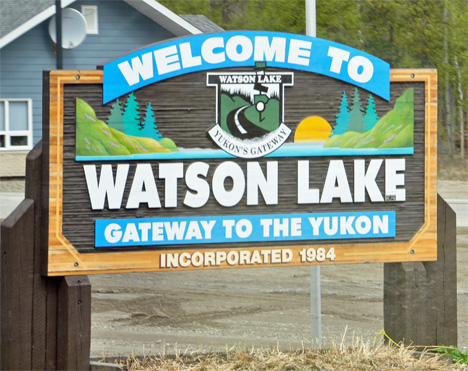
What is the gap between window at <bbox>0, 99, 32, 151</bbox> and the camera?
22.0 m

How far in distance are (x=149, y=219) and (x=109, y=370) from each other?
1.04m

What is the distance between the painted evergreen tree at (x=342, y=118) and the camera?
5445 mm

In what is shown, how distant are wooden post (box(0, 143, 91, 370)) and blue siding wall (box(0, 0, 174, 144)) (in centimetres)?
1709

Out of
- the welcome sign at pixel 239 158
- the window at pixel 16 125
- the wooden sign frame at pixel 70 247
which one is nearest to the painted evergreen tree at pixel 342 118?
the welcome sign at pixel 239 158

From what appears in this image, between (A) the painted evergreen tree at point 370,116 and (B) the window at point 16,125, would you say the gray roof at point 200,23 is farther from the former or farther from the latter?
(A) the painted evergreen tree at point 370,116

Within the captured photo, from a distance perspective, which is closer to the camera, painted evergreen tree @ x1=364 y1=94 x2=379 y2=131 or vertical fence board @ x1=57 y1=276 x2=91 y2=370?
vertical fence board @ x1=57 y1=276 x2=91 y2=370

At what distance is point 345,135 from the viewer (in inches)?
215

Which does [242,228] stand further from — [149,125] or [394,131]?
[394,131]

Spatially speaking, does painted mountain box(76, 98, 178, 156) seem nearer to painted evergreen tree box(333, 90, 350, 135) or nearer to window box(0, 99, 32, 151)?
painted evergreen tree box(333, 90, 350, 135)

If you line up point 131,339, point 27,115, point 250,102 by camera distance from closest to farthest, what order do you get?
1. point 250,102
2. point 131,339
3. point 27,115

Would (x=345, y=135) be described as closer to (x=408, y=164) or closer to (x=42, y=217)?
Result: (x=408, y=164)

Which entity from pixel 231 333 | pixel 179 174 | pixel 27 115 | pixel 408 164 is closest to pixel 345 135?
pixel 408 164

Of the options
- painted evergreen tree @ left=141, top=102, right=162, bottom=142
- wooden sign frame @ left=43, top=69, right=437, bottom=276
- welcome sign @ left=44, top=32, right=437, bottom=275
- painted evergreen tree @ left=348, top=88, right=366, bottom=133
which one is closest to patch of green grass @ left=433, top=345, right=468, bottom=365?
welcome sign @ left=44, top=32, right=437, bottom=275

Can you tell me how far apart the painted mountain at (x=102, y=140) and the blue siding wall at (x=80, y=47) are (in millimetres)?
16861
